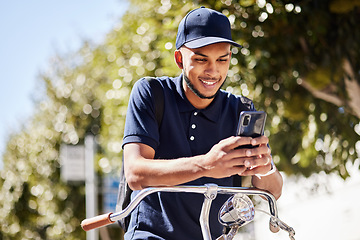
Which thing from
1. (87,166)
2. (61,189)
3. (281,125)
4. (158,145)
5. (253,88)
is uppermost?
(158,145)

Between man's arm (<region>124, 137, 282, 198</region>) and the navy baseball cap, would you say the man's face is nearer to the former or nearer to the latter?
the navy baseball cap

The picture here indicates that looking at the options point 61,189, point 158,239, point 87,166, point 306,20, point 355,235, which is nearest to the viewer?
point 158,239

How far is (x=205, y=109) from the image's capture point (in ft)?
9.03

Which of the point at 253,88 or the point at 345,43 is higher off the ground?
the point at 345,43

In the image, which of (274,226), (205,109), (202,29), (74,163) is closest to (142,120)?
(205,109)

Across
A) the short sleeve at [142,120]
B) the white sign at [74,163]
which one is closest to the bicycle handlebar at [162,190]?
the short sleeve at [142,120]

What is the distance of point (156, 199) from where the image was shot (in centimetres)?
261

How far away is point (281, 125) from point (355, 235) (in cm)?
1157

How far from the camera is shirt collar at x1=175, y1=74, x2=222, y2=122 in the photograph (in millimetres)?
2740

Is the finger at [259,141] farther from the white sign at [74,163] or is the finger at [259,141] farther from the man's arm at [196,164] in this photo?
the white sign at [74,163]

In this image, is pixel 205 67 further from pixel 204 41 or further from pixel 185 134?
pixel 185 134

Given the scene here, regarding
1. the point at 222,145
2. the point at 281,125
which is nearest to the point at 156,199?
the point at 222,145

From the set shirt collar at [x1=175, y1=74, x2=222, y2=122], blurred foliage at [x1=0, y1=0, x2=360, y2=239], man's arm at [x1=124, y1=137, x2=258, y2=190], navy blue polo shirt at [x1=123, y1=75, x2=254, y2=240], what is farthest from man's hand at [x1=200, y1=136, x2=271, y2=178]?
blurred foliage at [x1=0, y1=0, x2=360, y2=239]

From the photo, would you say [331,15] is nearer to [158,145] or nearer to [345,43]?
[345,43]
